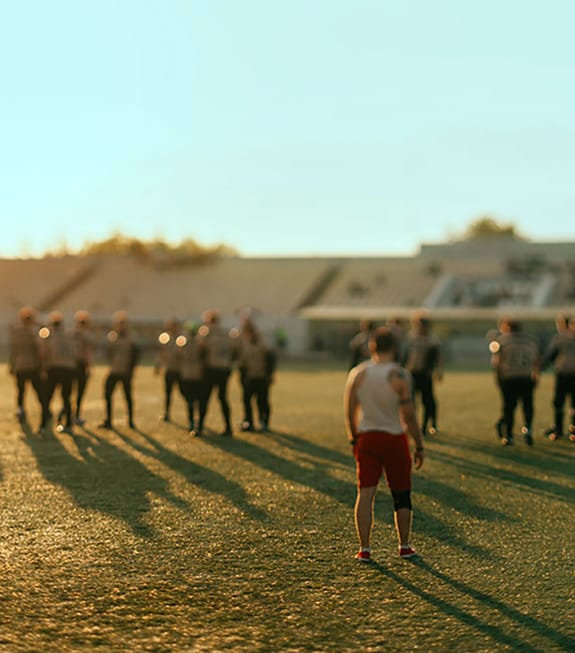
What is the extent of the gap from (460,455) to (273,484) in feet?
10.3

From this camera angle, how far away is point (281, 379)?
2916cm

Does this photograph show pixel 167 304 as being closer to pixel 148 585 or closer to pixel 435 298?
pixel 435 298

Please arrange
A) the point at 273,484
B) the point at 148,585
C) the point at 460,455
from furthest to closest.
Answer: the point at 460,455 < the point at 273,484 < the point at 148,585

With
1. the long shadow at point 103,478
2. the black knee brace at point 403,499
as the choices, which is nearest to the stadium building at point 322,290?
the long shadow at point 103,478

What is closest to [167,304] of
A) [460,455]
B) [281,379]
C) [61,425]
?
[281,379]

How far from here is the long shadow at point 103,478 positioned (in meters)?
7.87

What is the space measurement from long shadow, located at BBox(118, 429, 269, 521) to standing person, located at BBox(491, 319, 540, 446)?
173 inches

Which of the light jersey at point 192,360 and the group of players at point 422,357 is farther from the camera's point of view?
the light jersey at point 192,360

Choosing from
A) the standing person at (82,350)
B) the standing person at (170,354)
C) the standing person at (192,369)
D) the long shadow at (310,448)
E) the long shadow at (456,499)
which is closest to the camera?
the long shadow at (456,499)

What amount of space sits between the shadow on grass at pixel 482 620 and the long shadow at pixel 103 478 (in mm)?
2223

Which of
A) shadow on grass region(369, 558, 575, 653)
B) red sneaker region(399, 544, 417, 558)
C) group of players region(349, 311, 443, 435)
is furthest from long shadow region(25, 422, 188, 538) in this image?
group of players region(349, 311, 443, 435)

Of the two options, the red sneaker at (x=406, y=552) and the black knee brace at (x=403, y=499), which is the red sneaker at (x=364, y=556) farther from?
the black knee brace at (x=403, y=499)

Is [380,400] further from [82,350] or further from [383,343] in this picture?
[82,350]

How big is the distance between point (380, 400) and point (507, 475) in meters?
4.21
